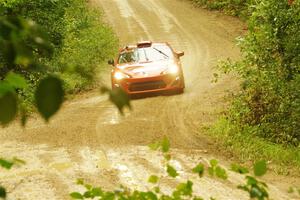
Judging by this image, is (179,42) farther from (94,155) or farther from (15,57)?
(15,57)

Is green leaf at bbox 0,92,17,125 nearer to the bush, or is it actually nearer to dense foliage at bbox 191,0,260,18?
the bush

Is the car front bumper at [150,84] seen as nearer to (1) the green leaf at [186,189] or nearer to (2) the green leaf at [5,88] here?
(1) the green leaf at [186,189]

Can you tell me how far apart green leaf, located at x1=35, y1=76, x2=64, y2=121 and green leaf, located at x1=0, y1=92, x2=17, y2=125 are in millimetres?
75

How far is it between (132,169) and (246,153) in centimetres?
237

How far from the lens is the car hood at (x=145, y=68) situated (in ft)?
52.3

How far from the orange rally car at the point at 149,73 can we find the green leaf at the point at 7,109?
1435cm

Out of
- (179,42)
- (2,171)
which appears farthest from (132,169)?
(179,42)

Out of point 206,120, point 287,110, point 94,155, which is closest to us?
point 94,155

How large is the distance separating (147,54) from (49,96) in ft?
51.8

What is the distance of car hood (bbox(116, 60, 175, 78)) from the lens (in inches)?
627

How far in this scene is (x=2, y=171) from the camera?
1004 cm

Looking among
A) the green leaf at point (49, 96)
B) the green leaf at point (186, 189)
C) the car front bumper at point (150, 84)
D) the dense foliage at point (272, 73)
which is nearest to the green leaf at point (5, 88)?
the green leaf at point (49, 96)

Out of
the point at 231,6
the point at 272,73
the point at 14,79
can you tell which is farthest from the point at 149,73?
the point at 231,6

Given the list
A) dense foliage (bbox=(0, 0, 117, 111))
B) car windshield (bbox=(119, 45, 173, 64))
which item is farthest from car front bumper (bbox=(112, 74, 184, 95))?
dense foliage (bbox=(0, 0, 117, 111))
